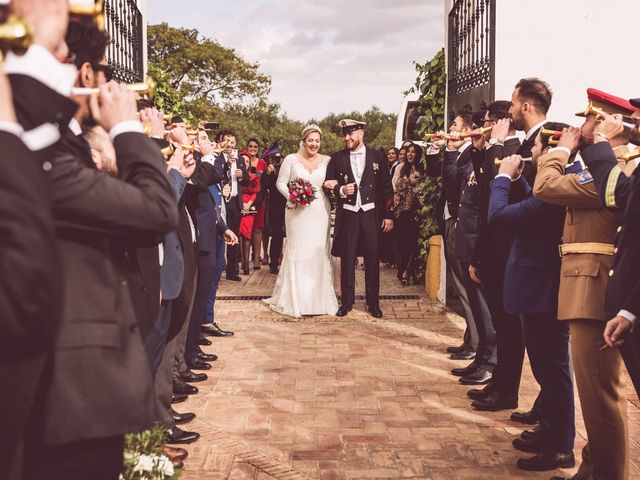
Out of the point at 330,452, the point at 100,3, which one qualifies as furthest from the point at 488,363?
the point at 100,3

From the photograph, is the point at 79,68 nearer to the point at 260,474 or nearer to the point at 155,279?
the point at 155,279

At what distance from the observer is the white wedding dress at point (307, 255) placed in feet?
32.3

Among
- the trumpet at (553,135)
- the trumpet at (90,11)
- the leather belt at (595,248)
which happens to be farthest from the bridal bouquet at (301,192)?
the trumpet at (90,11)

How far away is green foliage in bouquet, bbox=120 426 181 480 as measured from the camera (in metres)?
3.10

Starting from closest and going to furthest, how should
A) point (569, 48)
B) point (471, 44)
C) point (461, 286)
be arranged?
point (461, 286) < point (569, 48) < point (471, 44)

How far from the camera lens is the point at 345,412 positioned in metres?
5.70

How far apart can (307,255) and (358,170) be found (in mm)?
1321

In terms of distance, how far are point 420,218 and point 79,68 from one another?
32.2ft

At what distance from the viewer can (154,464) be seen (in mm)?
3158

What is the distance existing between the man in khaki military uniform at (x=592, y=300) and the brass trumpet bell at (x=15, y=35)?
291 cm

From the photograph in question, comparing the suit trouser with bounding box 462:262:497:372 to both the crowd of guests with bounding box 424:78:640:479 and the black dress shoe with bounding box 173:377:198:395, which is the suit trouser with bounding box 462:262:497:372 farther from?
the black dress shoe with bounding box 173:377:198:395

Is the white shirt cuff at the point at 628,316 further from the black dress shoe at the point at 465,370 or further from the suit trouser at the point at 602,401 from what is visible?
the black dress shoe at the point at 465,370

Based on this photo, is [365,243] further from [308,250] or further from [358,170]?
[358,170]

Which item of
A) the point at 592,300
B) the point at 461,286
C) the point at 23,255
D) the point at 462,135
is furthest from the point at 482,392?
the point at 23,255
